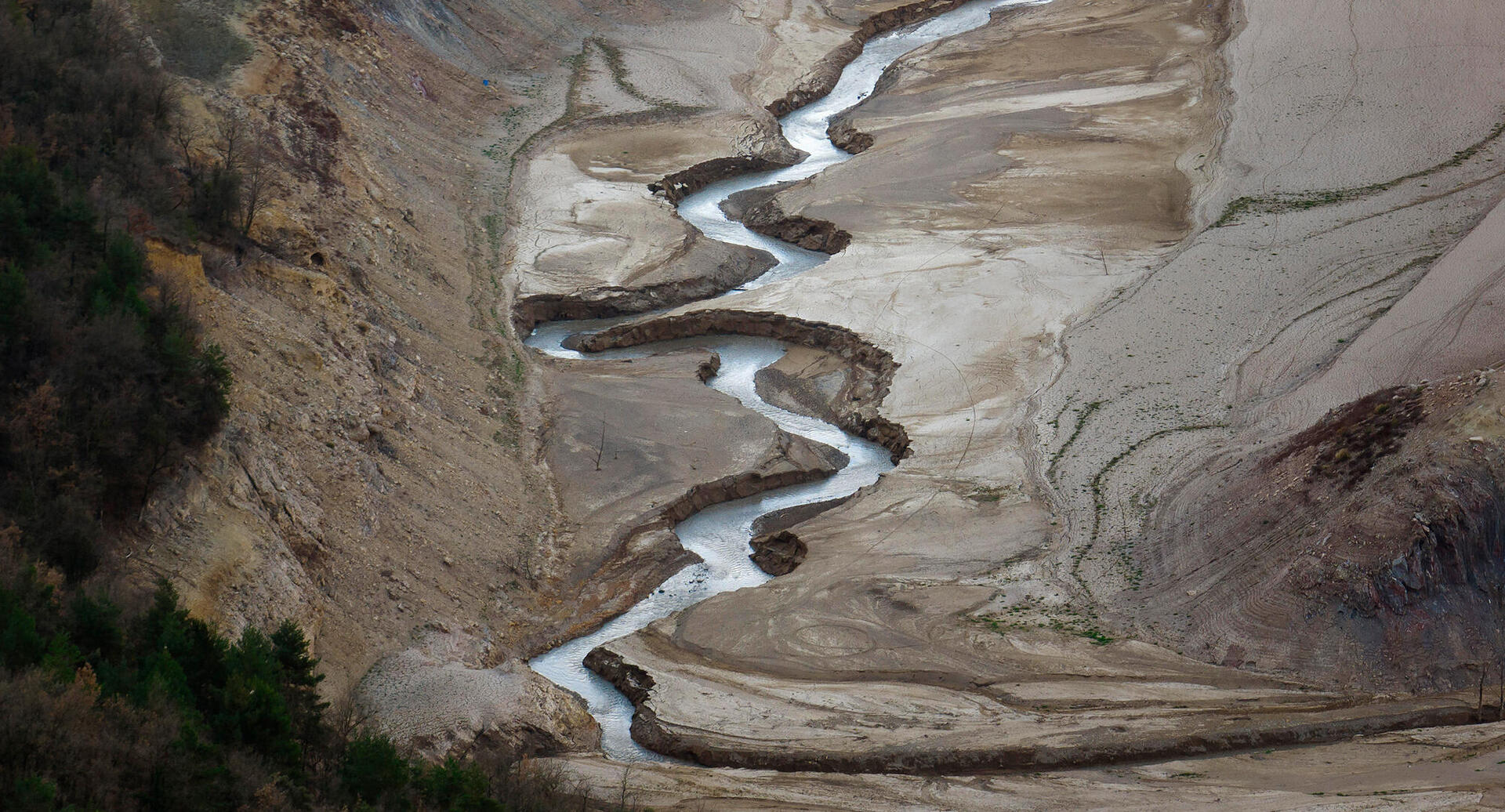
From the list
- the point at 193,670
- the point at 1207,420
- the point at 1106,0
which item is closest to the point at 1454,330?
the point at 1207,420

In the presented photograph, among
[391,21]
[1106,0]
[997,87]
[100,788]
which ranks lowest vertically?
[100,788]

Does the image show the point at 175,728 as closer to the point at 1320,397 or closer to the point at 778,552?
the point at 778,552

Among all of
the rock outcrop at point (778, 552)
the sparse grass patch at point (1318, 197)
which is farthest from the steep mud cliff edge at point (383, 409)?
the sparse grass patch at point (1318, 197)

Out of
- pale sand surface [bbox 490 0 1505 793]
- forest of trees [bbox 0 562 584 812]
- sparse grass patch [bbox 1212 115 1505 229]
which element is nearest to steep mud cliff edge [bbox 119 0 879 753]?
pale sand surface [bbox 490 0 1505 793]

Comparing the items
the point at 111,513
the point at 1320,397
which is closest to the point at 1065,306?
the point at 1320,397

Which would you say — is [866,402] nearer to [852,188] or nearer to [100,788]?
[852,188]

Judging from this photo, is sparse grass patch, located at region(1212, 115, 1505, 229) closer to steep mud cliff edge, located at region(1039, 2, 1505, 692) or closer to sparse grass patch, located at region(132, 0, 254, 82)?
steep mud cliff edge, located at region(1039, 2, 1505, 692)

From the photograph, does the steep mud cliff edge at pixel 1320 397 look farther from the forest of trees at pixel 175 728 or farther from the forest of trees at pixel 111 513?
the forest of trees at pixel 111 513

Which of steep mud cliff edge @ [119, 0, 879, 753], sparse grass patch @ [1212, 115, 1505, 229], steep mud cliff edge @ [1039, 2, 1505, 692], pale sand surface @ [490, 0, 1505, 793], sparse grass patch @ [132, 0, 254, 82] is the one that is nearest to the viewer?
steep mud cliff edge @ [119, 0, 879, 753]
